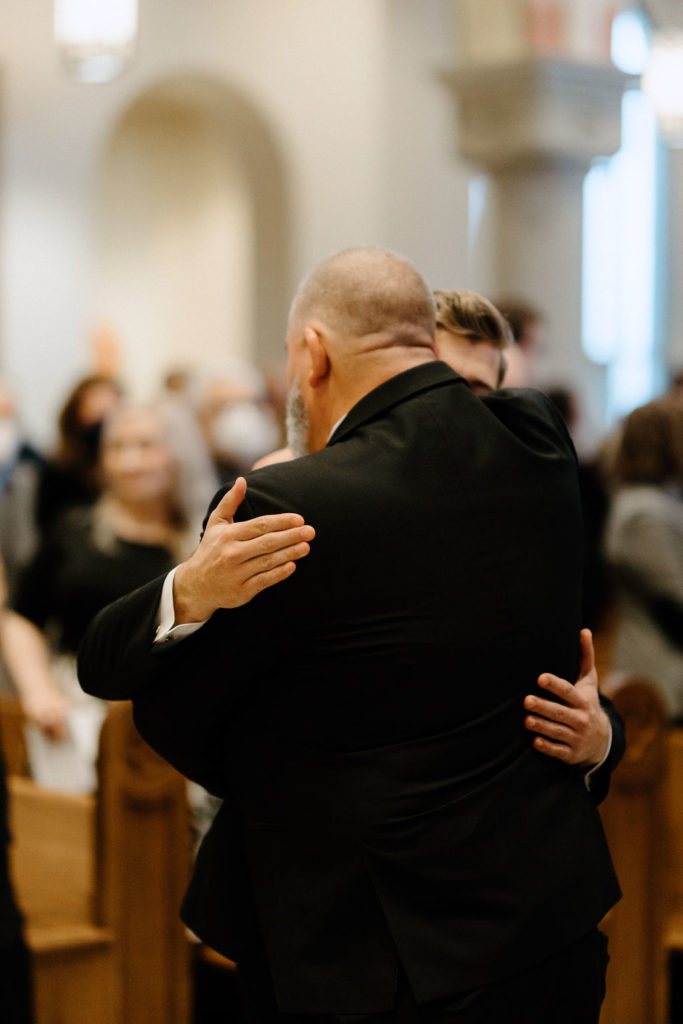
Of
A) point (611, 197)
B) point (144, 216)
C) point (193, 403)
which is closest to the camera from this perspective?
point (193, 403)

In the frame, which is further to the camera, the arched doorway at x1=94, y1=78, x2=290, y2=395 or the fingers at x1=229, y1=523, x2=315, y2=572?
the arched doorway at x1=94, y1=78, x2=290, y2=395

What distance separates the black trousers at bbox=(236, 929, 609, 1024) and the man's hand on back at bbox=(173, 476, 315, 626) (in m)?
0.57

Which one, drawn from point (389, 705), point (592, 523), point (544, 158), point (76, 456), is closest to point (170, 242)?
point (544, 158)

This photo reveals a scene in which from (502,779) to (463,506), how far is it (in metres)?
0.39

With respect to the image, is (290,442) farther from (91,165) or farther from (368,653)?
(91,165)

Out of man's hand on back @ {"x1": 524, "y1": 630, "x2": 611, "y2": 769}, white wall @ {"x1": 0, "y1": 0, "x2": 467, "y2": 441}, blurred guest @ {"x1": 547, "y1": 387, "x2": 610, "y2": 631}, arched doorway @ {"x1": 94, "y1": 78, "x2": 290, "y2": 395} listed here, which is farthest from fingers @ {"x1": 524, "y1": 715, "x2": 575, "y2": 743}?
arched doorway @ {"x1": 94, "y1": 78, "x2": 290, "y2": 395}

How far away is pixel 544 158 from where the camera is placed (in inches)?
376

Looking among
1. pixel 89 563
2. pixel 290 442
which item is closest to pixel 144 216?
pixel 89 563

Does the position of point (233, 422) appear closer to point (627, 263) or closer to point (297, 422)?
point (297, 422)

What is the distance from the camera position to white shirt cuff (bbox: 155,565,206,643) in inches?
76.6

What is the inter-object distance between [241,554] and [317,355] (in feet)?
1.34

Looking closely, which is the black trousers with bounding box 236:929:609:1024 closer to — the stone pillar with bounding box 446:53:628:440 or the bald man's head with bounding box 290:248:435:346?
the bald man's head with bounding box 290:248:435:346

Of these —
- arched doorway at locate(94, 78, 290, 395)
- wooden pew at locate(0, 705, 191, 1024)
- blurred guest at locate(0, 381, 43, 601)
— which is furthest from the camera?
arched doorway at locate(94, 78, 290, 395)

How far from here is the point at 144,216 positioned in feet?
44.7
